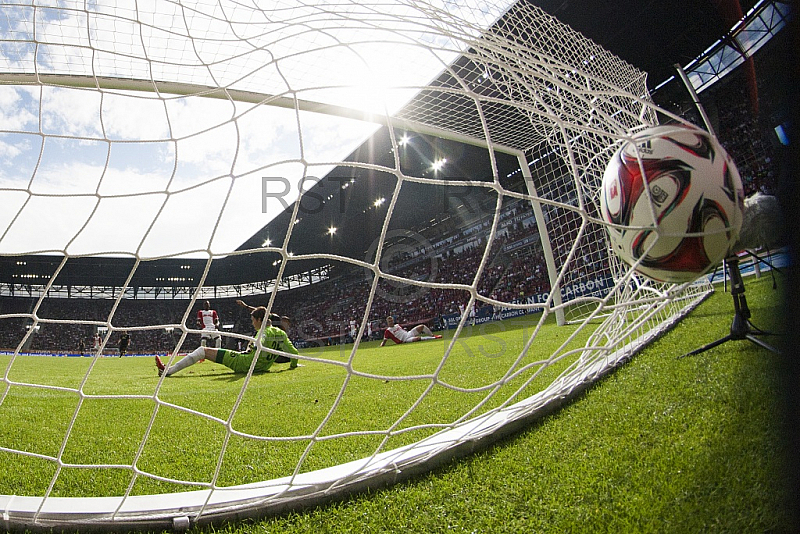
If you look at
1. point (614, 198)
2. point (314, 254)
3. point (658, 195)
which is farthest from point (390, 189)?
point (658, 195)

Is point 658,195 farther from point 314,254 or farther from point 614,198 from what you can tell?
point 314,254

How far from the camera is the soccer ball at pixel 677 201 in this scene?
1380mm

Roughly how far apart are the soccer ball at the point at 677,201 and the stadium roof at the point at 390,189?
5.36 metres

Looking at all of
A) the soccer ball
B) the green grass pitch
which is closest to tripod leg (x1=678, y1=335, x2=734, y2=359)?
the green grass pitch

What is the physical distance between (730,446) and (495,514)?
64cm

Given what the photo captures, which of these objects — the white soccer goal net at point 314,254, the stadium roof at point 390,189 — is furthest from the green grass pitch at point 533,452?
the stadium roof at point 390,189

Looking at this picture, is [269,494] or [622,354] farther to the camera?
[622,354]

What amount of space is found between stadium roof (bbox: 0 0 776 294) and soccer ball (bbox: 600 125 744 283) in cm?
536

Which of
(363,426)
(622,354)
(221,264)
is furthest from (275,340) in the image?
(221,264)

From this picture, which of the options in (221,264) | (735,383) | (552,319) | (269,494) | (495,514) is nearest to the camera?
(495,514)

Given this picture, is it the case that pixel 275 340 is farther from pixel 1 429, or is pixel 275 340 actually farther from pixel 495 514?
pixel 495 514

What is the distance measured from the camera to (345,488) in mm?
1210

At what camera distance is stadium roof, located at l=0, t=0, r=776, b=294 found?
755cm

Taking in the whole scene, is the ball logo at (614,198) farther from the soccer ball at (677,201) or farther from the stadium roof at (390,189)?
the stadium roof at (390,189)
